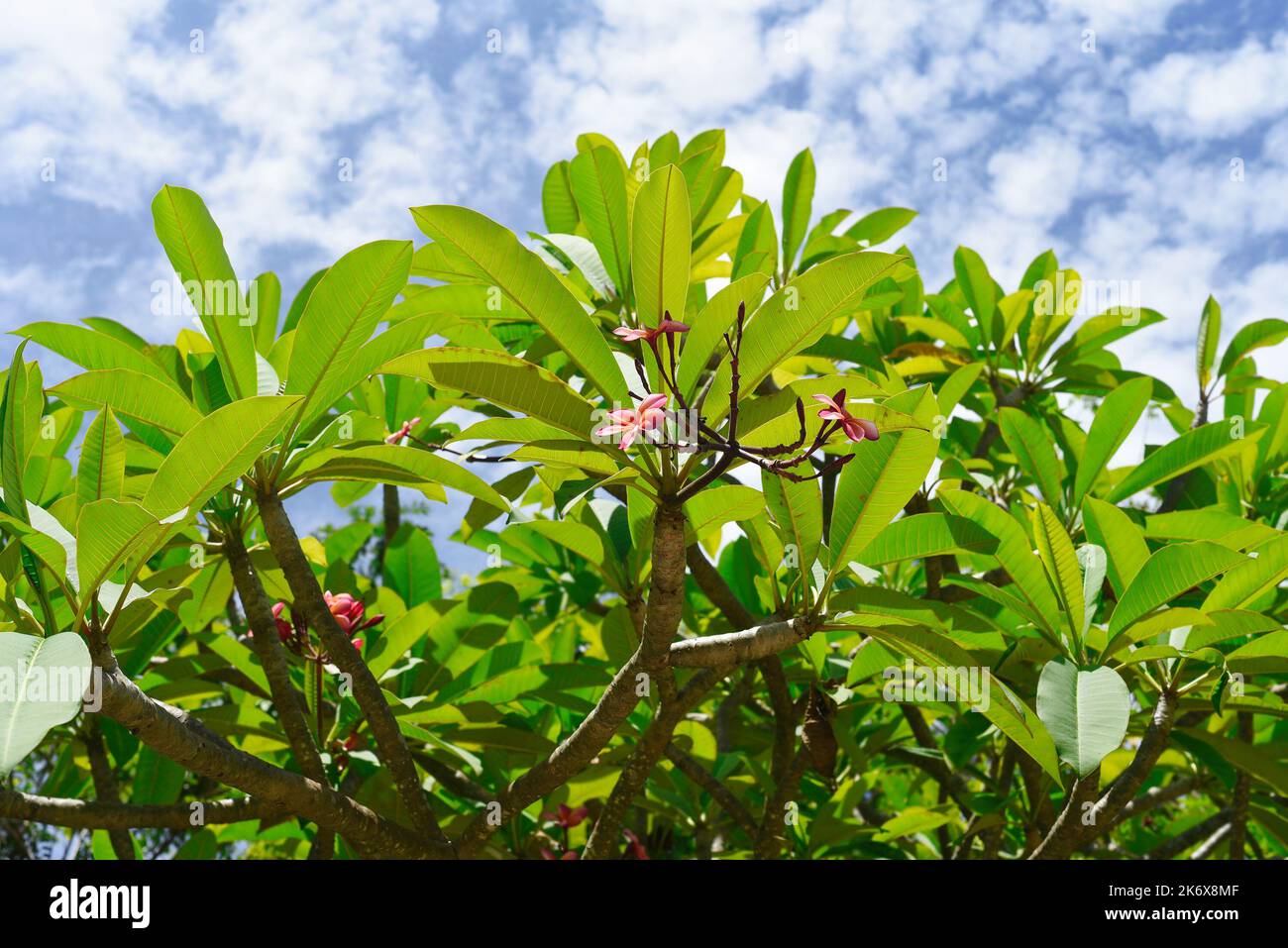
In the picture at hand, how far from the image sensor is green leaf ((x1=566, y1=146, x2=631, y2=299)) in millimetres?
2029

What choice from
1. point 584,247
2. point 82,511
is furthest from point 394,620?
point 82,511

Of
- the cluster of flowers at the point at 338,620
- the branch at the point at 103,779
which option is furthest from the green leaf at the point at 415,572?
the branch at the point at 103,779

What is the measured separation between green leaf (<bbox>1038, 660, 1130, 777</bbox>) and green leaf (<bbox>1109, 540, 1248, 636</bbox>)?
0.15 metres

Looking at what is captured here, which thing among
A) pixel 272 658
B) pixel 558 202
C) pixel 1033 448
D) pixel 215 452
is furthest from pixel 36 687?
pixel 1033 448

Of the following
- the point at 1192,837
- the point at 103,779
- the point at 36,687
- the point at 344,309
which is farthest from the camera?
the point at 1192,837

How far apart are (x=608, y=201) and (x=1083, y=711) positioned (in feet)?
4.24

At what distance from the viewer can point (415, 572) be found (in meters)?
2.50

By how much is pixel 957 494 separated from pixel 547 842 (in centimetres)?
138

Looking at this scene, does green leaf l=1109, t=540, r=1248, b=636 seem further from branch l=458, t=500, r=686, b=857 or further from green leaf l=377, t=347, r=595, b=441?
green leaf l=377, t=347, r=595, b=441

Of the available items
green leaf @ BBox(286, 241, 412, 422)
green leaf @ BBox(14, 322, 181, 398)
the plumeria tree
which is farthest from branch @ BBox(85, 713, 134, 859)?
green leaf @ BBox(286, 241, 412, 422)

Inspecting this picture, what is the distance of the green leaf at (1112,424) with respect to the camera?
2.14 metres

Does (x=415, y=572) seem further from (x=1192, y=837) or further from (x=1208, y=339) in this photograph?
(x=1208, y=339)

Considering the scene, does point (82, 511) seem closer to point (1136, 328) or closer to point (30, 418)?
point (30, 418)

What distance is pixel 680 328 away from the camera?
3.72ft
